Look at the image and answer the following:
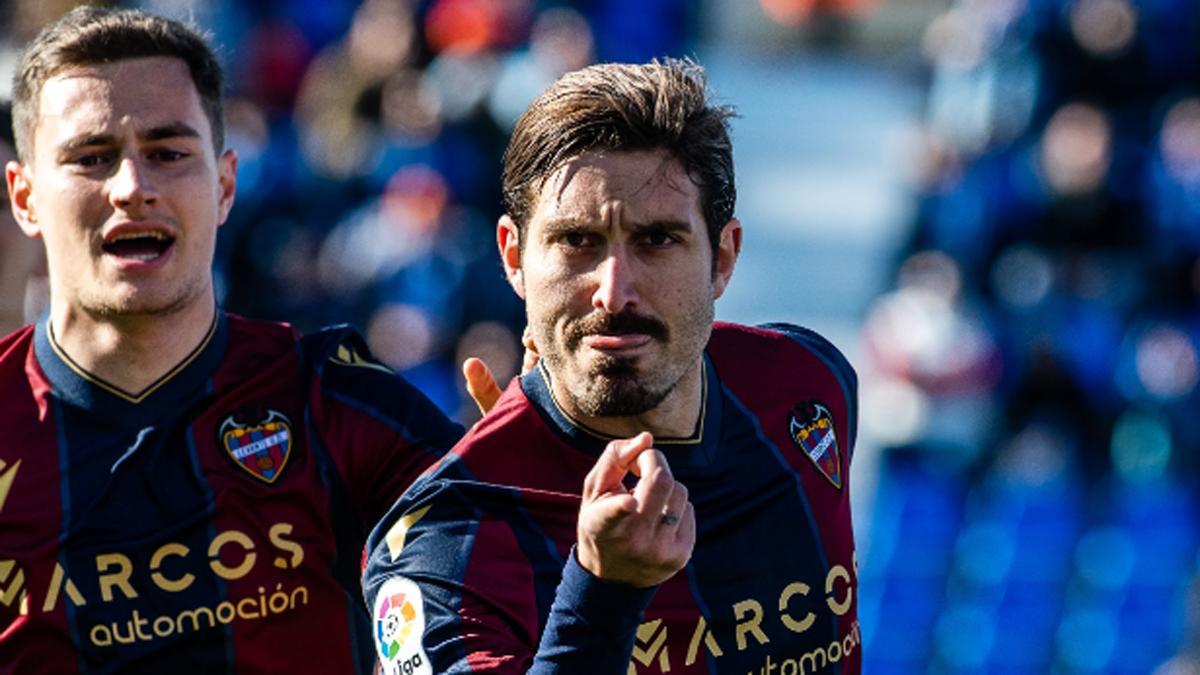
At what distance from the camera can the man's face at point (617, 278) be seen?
3.50m

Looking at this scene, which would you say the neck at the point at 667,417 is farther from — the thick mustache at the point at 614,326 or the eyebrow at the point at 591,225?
the eyebrow at the point at 591,225

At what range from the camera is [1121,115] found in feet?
33.4

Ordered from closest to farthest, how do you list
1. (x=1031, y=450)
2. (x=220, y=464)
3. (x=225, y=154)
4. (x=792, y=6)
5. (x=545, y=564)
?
(x=545, y=564), (x=220, y=464), (x=225, y=154), (x=1031, y=450), (x=792, y=6)

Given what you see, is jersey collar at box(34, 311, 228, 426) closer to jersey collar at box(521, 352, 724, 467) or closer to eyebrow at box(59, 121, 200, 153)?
eyebrow at box(59, 121, 200, 153)

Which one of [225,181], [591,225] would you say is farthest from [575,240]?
[225,181]

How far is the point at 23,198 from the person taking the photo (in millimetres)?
4438

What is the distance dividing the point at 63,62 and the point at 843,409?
1662 mm

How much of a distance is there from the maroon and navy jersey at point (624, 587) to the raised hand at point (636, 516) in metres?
0.09

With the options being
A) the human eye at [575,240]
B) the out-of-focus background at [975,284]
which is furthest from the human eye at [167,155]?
the out-of-focus background at [975,284]

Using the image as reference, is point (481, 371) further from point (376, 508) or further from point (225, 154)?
point (225, 154)

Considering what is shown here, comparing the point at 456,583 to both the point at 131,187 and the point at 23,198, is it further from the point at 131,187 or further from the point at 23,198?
the point at 23,198

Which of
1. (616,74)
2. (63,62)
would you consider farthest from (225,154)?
(616,74)

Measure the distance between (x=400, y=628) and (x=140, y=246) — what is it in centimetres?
112

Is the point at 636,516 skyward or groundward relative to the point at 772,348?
groundward
